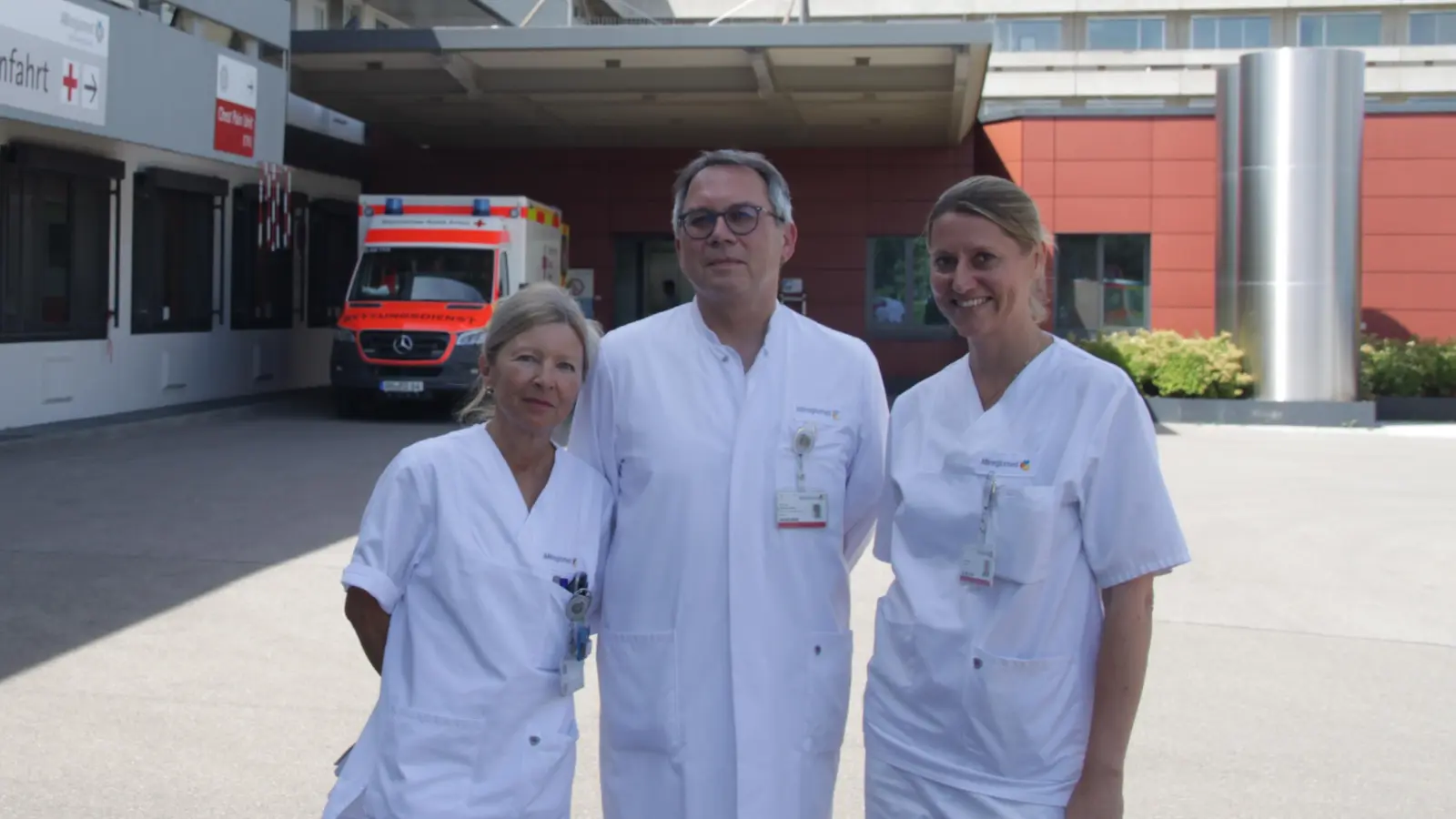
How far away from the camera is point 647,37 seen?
19.5 meters

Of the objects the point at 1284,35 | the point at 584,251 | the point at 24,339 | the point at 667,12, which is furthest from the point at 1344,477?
the point at 1284,35

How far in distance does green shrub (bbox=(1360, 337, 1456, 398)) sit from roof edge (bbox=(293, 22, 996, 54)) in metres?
8.23

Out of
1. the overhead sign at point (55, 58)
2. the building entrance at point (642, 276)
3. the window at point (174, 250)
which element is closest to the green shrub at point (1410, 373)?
the building entrance at point (642, 276)

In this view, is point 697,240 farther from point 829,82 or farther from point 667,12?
point 667,12

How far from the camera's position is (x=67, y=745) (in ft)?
17.8

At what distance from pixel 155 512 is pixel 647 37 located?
10.8 meters

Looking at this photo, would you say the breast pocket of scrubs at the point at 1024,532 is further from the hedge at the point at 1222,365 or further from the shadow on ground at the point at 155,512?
the hedge at the point at 1222,365

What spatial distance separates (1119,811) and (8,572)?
7.78m

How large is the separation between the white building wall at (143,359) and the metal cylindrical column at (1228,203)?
14678 mm

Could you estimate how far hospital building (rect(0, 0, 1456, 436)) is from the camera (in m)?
16.9

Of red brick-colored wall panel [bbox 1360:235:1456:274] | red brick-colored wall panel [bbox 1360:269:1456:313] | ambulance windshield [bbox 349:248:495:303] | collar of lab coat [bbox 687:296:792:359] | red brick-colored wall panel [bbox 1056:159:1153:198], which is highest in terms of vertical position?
red brick-colored wall panel [bbox 1056:159:1153:198]

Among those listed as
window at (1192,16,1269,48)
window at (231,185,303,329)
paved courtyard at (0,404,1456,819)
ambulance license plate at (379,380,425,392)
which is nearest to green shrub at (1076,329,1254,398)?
paved courtyard at (0,404,1456,819)

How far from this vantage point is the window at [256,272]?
22109 millimetres

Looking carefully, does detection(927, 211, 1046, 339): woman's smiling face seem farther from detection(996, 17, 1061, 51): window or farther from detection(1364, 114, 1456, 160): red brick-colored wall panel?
detection(996, 17, 1061, 51): window
